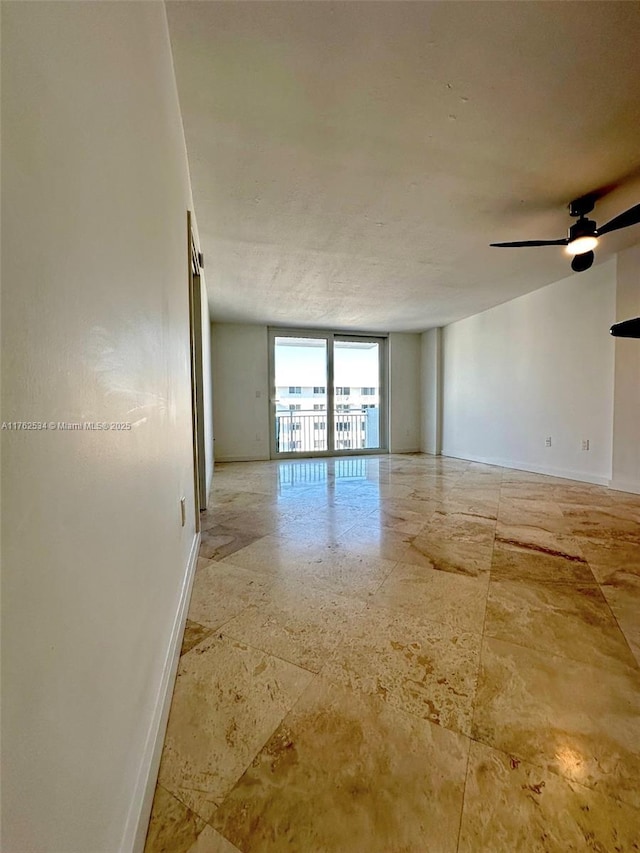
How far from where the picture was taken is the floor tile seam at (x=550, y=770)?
0.77 metres

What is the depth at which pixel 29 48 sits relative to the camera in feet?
1.24

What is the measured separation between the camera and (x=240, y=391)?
591 centimetres

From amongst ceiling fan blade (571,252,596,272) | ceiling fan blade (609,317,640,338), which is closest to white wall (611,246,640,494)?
ceiling fan blade (571,252,596,272)

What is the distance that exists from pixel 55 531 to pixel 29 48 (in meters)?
0.53

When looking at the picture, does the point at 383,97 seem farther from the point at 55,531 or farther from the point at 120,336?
the point at 55,531

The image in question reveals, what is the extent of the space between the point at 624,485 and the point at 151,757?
4.47m

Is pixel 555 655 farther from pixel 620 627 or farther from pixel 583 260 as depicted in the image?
pixel 583 260

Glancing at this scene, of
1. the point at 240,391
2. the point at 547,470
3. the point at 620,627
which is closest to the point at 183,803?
the point at 620,627

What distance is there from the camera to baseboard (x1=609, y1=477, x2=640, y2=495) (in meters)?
3.48

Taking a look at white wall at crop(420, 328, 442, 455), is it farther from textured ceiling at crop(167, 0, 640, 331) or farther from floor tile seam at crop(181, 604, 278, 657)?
floor tile seam at crop(181, 604, 278, 657)

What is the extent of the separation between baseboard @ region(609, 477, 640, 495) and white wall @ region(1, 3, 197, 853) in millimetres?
4389

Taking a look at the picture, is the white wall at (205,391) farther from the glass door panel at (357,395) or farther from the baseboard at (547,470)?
the baseboard at (547,470)

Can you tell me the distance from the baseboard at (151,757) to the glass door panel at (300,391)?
16.5 feet

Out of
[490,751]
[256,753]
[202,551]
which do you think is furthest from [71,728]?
[202,551]
